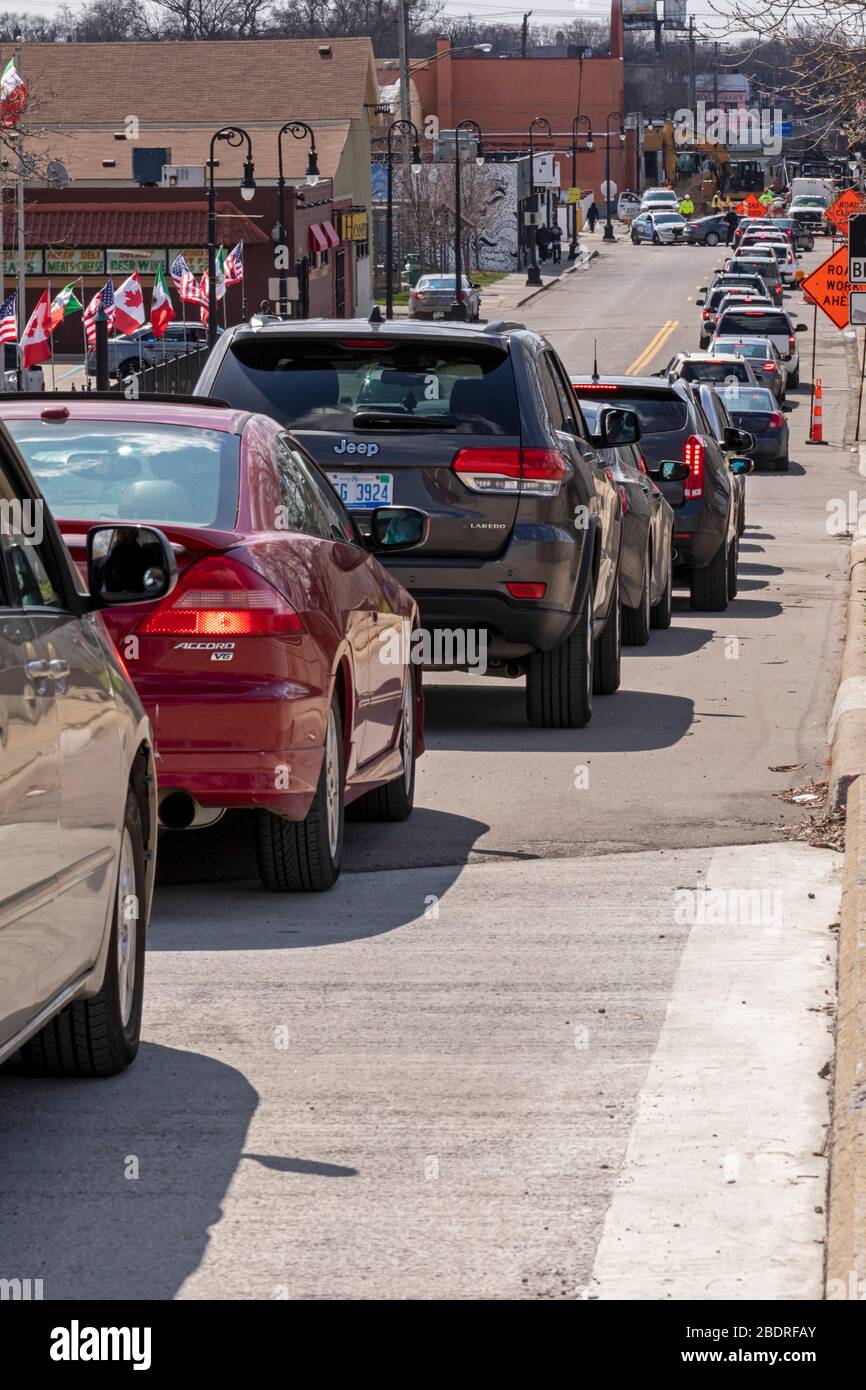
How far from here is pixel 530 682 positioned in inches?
479

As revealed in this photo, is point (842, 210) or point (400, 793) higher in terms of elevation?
point (842, 210)

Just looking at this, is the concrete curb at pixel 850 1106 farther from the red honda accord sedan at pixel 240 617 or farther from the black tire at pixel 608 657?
the black tire at pixel 608 657

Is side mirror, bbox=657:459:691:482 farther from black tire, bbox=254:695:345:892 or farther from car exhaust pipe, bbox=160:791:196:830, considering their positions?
car exhaust pipe, bbox=160:791:196:830

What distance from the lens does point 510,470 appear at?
36.8 feet

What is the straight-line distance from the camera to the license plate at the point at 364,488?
1130 centimetres

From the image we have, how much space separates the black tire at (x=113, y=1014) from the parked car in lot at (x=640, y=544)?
30.7ft

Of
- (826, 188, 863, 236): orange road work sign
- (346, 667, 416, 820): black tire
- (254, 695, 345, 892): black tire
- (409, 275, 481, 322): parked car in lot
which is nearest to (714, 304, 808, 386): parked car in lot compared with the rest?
(409, 275, 481, 322): parked car in lot

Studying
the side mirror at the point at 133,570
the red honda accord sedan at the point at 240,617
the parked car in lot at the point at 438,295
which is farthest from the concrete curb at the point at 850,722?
the parked car in lot at the point at 438,295

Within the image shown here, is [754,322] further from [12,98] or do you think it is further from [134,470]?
[134,470]

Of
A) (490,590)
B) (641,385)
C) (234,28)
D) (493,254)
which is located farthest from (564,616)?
(234,28)

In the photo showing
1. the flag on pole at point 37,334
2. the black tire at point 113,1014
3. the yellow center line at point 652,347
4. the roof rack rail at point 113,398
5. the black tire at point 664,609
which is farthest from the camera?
the yellow center line at point 652,347

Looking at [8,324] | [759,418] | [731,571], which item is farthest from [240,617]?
[759,418]

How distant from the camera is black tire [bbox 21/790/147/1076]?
226 inches

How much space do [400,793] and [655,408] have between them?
1156 cm
